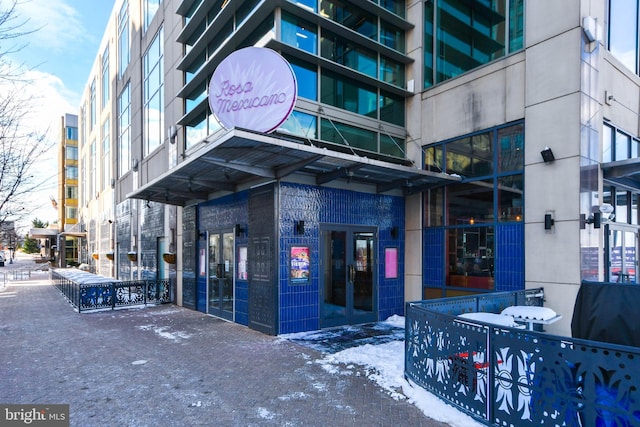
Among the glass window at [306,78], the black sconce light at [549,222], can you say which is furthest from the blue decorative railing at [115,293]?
the black sconce light at [549,222]

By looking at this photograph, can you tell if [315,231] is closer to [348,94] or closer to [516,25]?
[348,94]

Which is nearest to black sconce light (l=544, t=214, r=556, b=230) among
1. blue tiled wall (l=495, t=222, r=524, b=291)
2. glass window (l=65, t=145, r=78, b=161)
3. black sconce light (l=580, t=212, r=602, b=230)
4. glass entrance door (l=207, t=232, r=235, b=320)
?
black sconce light (l=580, t=212, r=602, b=230)

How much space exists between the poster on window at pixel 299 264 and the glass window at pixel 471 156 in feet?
15.0

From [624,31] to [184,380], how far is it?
1281cm

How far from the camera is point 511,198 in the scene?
918cm

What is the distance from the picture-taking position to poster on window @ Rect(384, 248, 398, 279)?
11.1m

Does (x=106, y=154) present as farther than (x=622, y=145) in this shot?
Yes

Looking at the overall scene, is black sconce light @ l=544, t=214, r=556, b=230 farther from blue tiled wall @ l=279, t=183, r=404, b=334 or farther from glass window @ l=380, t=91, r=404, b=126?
glass window @ l=380, t=91, r=404, b=126

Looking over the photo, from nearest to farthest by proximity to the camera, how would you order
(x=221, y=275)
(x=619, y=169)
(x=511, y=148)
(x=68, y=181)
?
(x=619, y=169), (x=511, y=148), (x=221, y=275), (x=68, y=181)

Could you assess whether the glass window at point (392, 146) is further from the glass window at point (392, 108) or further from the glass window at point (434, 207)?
the glass window at point (434, 207)

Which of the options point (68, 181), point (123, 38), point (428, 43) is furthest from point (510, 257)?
point (68, 181)

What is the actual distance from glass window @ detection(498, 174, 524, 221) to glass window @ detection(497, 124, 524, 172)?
0.85 feet

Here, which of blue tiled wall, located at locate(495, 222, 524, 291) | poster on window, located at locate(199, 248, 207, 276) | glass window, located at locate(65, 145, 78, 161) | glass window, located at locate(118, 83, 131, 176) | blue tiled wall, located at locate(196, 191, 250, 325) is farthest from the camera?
glass window, located at locate(65, 145, 78, 161)

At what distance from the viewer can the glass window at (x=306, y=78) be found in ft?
31.6
